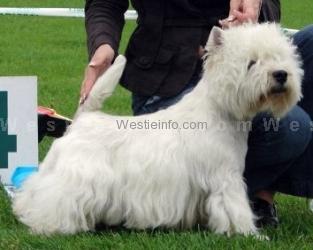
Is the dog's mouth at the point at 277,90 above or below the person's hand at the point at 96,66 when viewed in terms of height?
below

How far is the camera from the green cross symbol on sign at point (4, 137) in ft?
11.0

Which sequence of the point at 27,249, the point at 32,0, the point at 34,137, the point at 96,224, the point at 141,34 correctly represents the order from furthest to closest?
the point at 32,0
the point at 34,137
the point at 141,34
the point at 96,224
the point at 27,249

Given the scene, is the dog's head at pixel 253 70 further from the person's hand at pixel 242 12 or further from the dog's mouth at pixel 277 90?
the person's hand at pixel 242 12

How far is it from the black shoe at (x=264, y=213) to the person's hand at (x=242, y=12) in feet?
2.45

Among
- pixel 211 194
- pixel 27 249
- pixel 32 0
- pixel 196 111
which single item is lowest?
pixel 27 249

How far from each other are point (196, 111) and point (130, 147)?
0.83 feet

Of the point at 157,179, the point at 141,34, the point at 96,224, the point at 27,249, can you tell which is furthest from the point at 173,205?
the point at 141,34

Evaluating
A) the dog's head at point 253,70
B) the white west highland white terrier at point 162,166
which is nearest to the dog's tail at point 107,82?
the white west highland white terrier at point 162,166

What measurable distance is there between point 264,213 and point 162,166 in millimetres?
622

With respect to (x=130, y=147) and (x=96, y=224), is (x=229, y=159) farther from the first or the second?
(x=96, y=224)

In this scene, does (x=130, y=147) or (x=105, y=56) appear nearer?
(x=130, y=147)

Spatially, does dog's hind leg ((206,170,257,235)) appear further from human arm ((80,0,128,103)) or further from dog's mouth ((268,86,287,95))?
human arm ((80,0,128,103))

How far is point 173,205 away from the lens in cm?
260

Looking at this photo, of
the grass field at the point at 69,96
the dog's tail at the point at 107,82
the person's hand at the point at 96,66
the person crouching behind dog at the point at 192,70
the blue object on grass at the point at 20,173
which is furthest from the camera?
the blue object on grass at the point at 20,173
